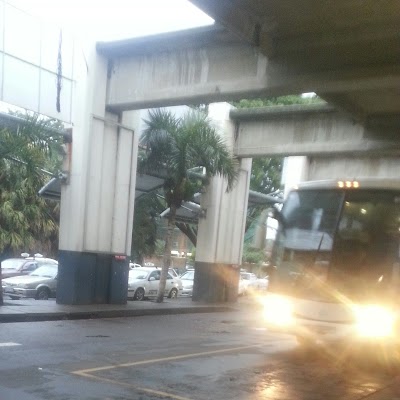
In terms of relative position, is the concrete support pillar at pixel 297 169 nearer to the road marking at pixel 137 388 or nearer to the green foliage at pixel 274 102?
the green foliage at pixel 274 102

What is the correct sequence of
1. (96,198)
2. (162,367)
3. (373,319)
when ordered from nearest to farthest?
(162,367)
(373,319)
(96,198)

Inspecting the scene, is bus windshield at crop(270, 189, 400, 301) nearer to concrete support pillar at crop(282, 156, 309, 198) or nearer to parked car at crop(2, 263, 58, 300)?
parked car at crop(2, 263, 58, 300)

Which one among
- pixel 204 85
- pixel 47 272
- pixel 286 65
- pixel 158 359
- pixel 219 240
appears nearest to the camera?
pixel 158 359

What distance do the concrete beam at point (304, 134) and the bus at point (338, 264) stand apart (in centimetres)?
1007

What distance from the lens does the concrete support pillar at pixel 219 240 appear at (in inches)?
942

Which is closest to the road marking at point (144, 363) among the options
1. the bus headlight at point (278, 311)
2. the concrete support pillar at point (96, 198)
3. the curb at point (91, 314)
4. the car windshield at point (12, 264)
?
the bus headlight at point (278, 311)

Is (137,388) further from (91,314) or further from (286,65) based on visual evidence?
(286,65)

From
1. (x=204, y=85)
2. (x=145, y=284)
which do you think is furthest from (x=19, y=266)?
(x=204, y=85)

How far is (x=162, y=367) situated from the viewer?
948cm

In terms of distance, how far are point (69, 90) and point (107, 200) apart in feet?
12.9

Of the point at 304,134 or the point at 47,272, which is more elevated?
the point at 304,134

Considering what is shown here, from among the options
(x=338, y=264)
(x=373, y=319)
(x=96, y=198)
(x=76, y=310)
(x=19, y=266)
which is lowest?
(x=76, y=310)

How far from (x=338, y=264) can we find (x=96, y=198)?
954cm

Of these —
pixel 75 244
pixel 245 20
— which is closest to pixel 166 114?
pixel 75 244
